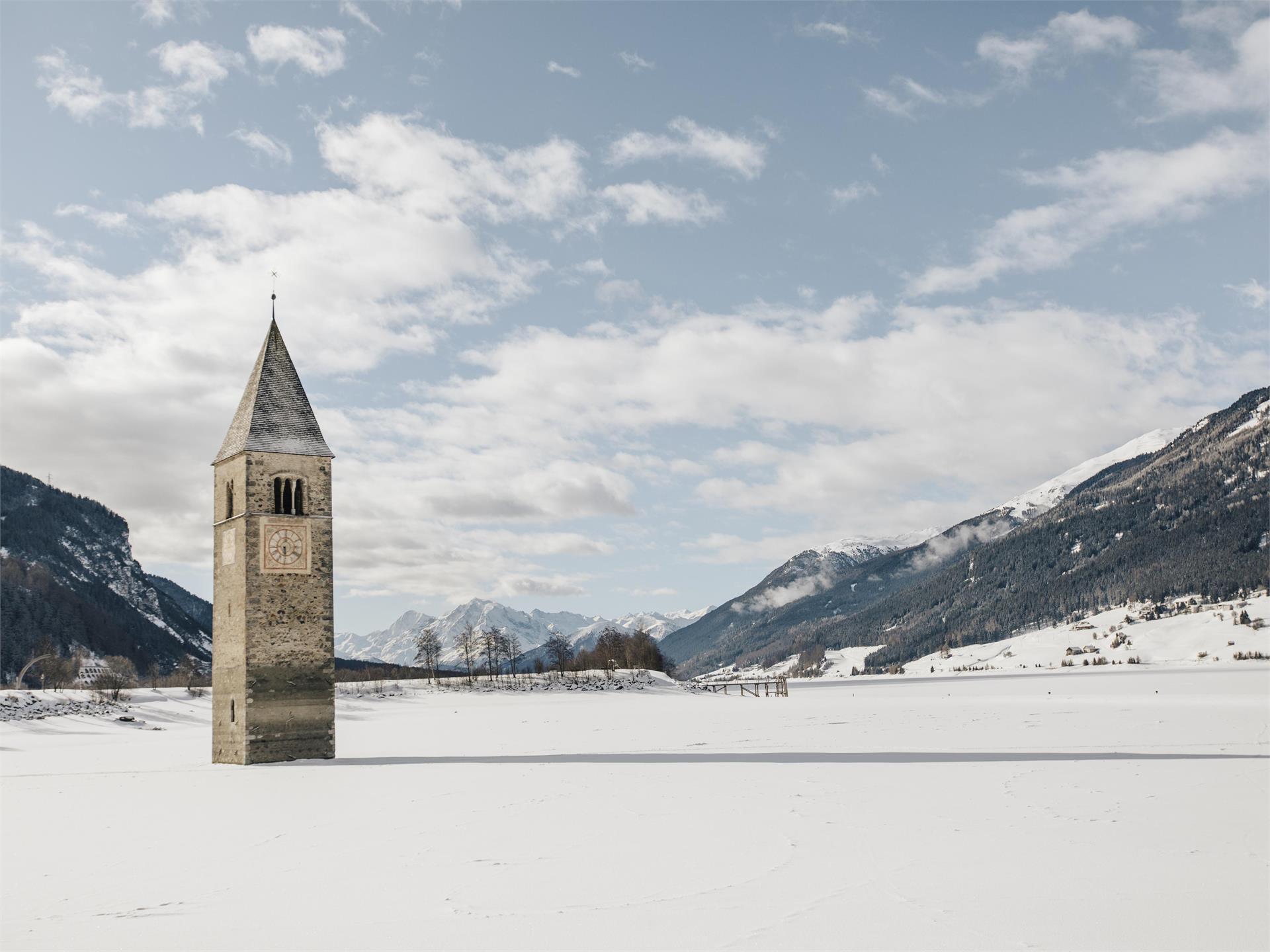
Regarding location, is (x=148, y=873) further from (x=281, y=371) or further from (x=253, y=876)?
(x=281, y=371)

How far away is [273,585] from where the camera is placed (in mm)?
36750

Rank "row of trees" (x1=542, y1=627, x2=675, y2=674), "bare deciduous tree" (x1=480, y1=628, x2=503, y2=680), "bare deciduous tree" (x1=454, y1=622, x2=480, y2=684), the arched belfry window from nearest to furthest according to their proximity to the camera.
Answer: the arched belfry window
"bare deciduous tree" (x1=454, y1=622, x2=480, y2=684)
"bare deciduous tree" (x1=480, y1=628, x2=503, y2=680)
"row of trees" (x1=542, y1=627, x2=675, y2=674)

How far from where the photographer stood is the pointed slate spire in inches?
1506

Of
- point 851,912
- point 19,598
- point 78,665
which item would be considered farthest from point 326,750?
point 19,598

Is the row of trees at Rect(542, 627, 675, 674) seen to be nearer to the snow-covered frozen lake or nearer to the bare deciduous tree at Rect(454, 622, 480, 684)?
the bare deciduous tree at Rect(454, 622, 480, 684)

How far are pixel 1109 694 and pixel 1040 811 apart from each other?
58.4 meters

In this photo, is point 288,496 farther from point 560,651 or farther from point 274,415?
point 560,651

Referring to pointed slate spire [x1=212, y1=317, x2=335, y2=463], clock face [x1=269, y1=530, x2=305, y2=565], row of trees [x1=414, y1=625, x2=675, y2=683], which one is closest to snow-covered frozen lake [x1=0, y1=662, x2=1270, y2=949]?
clock face [x1=269, y1=530, x2=305, y2=565]

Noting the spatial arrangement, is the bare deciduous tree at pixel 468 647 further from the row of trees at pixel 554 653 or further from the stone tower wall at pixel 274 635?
the stone tower wall at pixel 274 635

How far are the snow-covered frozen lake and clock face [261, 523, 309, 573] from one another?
6841 mm

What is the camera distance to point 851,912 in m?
12.4

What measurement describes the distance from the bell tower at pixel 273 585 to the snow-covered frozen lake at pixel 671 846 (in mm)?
1922

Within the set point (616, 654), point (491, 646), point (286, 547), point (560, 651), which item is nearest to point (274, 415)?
point (286, 547)

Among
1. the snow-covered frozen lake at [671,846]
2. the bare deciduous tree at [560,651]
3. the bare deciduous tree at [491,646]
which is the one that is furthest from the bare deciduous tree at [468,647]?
the snow-covered frozen lake at [671,846]
